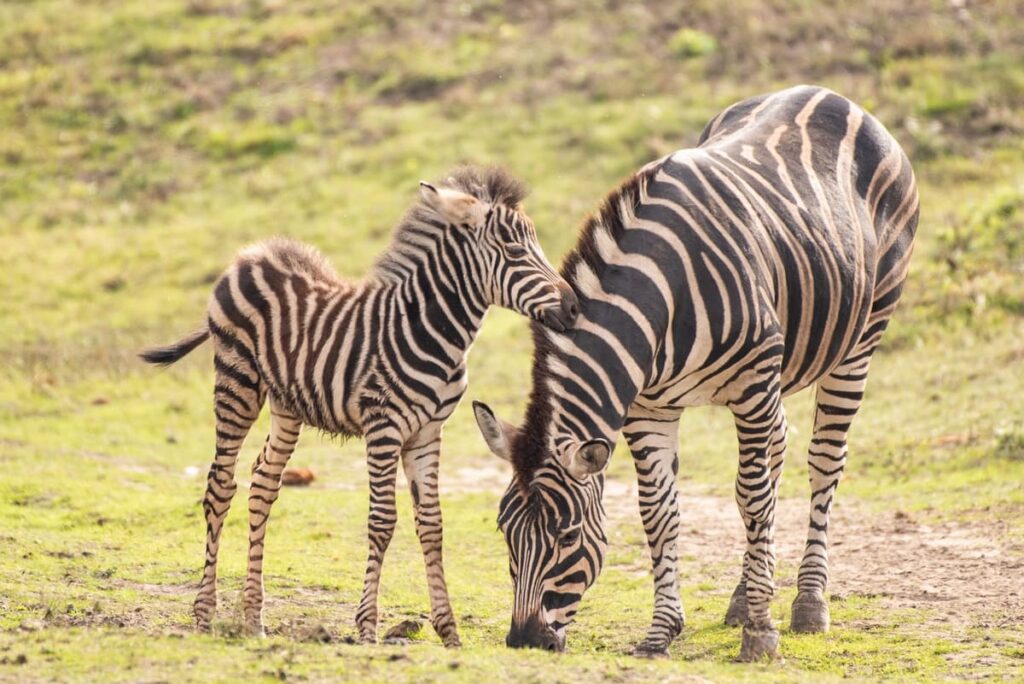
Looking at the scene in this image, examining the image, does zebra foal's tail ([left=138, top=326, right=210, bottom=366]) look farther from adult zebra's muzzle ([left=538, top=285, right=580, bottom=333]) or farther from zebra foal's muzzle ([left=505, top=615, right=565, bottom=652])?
zebra foal's muzzle ([left=505, top=615, right=565, bottom=652])

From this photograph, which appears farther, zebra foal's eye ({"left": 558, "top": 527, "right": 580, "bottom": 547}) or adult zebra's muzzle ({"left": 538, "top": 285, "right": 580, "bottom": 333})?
adult zebra's muzzle ({"left": 538, "top": 285, "right": 580, "bottom": 333})


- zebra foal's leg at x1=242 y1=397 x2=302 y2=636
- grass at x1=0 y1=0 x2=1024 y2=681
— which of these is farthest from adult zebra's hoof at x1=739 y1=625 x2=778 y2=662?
zebra foal's leg at x1=242 y1=397 x2=302 y2=636

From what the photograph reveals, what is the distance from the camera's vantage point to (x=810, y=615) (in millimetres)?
8969

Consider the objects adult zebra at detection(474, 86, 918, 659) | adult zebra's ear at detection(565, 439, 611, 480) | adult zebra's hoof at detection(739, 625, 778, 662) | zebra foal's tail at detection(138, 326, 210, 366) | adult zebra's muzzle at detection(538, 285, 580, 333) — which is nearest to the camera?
adult zebra's ear at detection(565, 439, 611, 480)

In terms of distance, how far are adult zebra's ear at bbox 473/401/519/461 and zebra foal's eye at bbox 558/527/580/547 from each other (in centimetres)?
51

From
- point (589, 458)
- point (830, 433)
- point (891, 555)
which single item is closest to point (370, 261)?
point (891, 555)

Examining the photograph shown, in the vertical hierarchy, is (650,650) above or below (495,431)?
below

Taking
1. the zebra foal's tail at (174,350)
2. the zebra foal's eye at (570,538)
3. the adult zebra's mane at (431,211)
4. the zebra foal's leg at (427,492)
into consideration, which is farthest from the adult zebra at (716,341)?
the zebra foal's tail at (174,350)

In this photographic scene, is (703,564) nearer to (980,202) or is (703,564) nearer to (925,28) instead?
(980,202)

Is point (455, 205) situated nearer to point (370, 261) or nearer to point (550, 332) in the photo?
point (550, 332)

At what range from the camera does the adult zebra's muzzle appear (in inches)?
297

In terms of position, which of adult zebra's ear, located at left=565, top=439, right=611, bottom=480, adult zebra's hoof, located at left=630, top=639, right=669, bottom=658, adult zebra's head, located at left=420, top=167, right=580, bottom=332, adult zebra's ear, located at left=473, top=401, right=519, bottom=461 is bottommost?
adult zebra's hoof, located at left=630, top=639, right=669, bottom=658

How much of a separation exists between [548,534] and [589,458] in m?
0.47

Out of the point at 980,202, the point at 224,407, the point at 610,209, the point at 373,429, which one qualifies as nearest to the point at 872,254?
the point at 610,209
